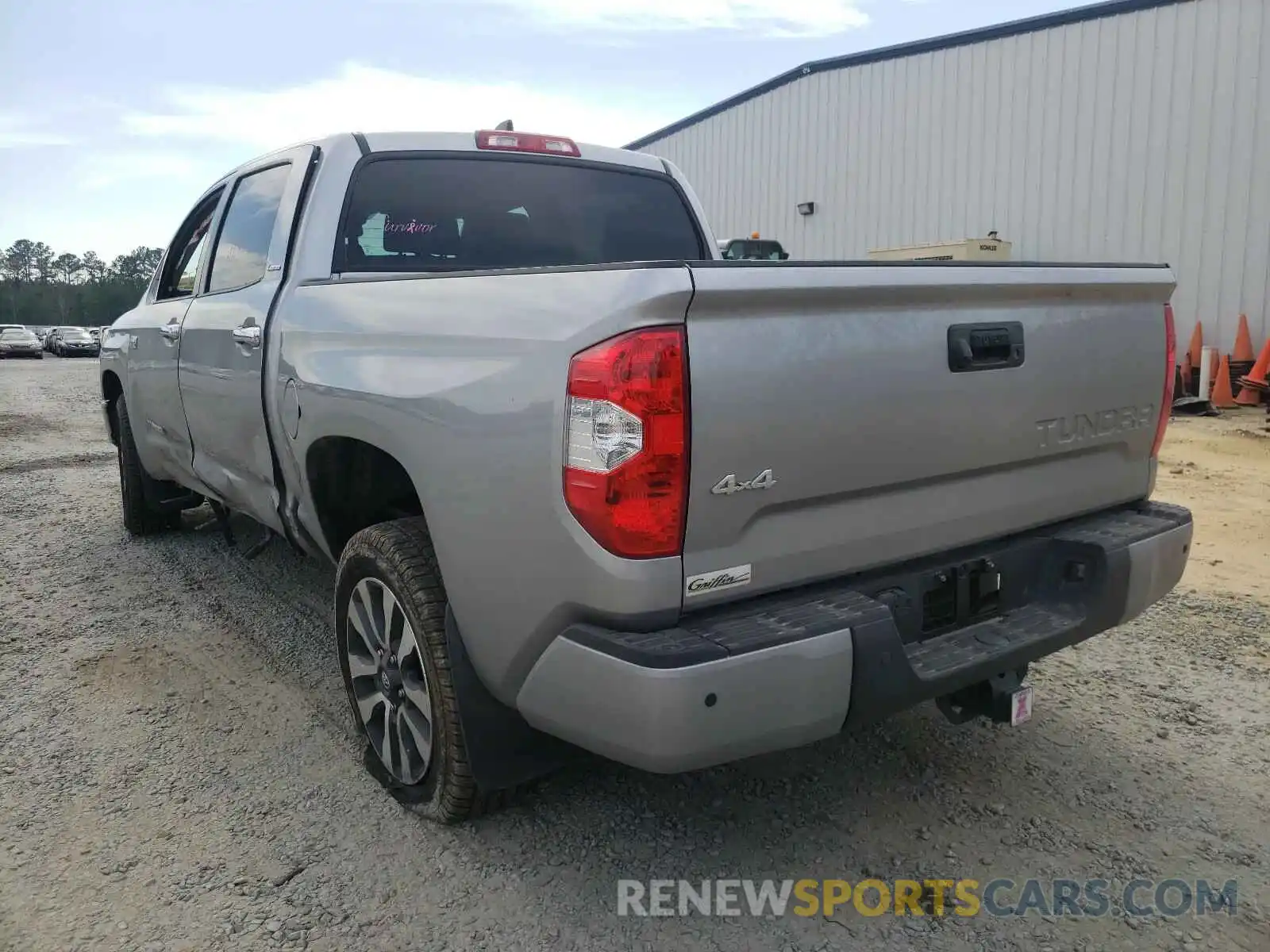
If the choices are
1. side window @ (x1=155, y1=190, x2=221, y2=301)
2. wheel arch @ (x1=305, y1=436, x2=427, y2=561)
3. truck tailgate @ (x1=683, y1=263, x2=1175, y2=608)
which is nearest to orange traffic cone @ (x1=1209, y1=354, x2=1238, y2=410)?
truck tailgate @ (x1=683, y1=263, x2=1175, y2=608)

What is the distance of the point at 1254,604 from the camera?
4559 mm

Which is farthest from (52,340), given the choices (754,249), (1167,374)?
(1167,374)

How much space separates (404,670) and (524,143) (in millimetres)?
2196

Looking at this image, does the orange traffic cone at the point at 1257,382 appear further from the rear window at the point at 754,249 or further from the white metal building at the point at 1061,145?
the rear window at the point at 754,249

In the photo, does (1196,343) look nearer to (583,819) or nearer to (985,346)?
(985,346)

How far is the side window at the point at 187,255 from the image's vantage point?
15.7 ft

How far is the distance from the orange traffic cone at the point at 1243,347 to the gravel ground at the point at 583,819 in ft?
30.3

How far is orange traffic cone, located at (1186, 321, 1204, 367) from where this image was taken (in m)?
12.2

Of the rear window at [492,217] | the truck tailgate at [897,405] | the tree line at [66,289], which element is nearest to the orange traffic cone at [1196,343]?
the rear window at [492,217]

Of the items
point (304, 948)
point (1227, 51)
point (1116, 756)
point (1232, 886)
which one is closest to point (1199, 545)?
point (1116, 756)

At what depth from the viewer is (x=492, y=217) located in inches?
147

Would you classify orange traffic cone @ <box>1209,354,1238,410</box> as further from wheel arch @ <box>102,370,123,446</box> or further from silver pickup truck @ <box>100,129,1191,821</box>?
wheel arch @ <box>102,370,123,446</box>

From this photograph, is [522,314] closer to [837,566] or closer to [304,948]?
[837,566]

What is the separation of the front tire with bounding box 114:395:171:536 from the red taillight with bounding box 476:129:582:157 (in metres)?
3.16
